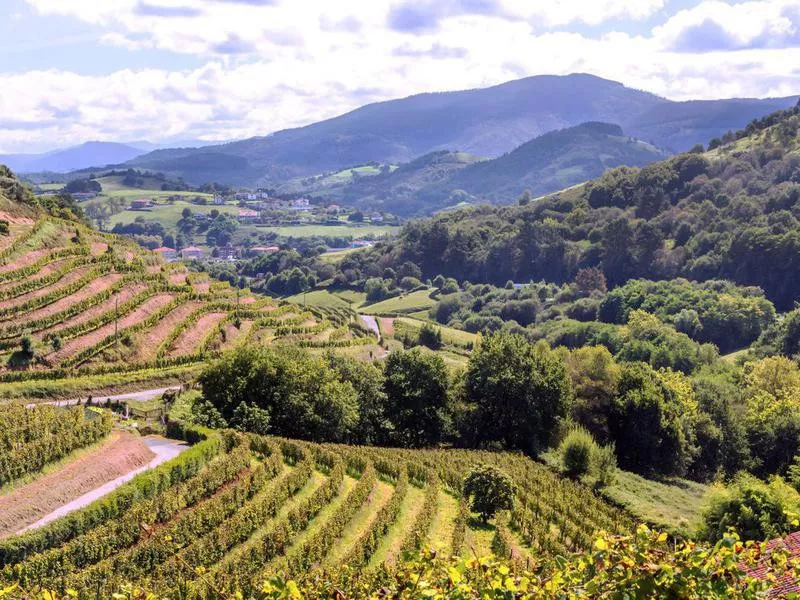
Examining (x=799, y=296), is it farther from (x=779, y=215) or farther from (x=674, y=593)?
(x=674, y=593)

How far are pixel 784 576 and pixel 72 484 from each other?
28.0 meters

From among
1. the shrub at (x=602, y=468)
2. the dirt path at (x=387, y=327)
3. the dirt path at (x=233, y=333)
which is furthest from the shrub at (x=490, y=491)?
the dirt path at (x=387, y=327)

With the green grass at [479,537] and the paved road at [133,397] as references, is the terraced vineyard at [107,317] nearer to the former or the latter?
the paved road at [133,397]

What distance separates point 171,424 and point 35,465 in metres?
12.2

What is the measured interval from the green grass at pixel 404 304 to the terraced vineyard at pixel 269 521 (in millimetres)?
106759

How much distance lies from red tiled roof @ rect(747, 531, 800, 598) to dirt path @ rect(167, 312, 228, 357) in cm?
4998

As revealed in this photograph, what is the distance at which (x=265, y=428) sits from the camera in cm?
4731

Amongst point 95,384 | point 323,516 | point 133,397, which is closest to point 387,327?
point 133,397

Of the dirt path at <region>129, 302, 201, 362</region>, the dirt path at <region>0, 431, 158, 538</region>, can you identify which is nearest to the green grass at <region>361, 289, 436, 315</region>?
the dirt path at <region>129, 302, 201, 362</region>

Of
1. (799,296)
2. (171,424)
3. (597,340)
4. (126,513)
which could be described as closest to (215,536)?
(126,513)

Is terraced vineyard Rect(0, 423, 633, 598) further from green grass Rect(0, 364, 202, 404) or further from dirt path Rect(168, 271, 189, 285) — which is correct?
dirt path Rect(168, 271, 189, 285)

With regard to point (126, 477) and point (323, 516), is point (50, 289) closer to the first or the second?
point (126, 477)

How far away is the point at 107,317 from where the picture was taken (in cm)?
6228

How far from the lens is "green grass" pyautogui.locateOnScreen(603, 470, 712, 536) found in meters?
42.4
